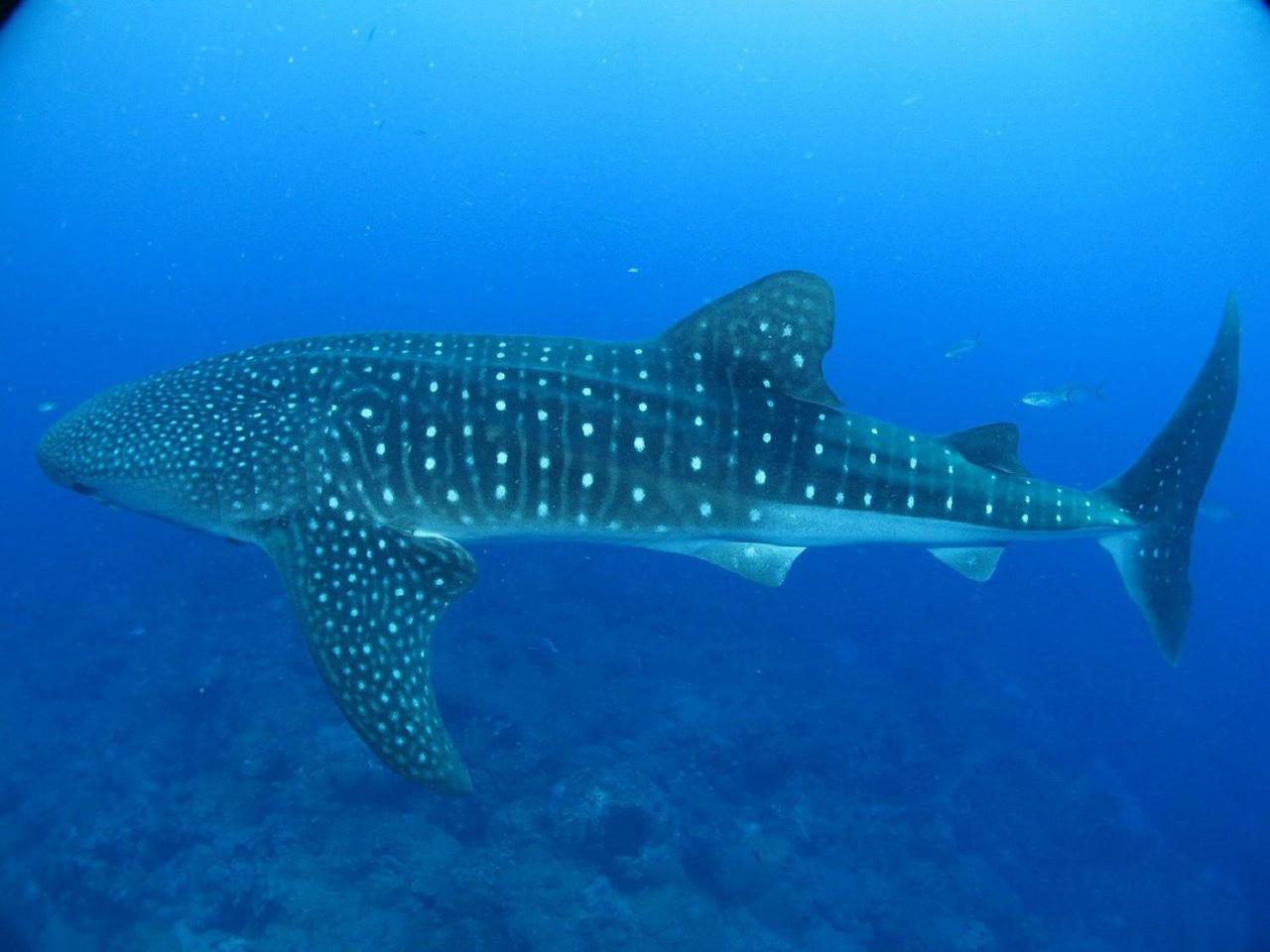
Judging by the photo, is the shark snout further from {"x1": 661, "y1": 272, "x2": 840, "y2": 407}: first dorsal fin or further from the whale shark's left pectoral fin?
{"x1": 661, "y1": 272, "x2": 840, "y2": 407}: first dorsal fin

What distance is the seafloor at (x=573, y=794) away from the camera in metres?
10.2

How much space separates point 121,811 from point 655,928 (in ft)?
28.2

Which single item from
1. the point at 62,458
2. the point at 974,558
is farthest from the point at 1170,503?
the point at 62,458

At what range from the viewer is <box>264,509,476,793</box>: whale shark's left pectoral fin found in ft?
14.2

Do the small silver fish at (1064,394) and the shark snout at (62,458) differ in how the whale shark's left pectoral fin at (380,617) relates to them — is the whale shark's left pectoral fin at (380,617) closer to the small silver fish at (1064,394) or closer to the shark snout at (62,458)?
the shark snout at (62,458)

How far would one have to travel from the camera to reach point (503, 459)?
491 centimetres

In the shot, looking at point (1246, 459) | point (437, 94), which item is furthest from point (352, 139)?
point (1246, 459)

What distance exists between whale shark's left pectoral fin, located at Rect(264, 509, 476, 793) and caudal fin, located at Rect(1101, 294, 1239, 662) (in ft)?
17.2

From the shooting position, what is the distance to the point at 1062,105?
468 feet

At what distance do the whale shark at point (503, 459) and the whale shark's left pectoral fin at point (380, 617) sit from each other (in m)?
0.01

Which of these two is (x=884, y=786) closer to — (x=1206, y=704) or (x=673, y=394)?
(x=673, y=394)

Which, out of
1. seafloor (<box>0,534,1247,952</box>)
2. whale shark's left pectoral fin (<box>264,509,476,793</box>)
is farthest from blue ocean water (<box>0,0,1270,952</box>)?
whale shark's left pectoral fin (<box>264,509,476,793</box>)

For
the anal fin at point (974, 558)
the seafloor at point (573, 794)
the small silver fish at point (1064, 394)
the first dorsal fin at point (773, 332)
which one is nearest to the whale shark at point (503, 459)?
the first dorsal fin at point (773, 332)

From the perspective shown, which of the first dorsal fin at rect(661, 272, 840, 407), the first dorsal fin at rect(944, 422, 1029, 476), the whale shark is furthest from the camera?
the first dorsal fin at rect(944, 422, 1029, 476)
